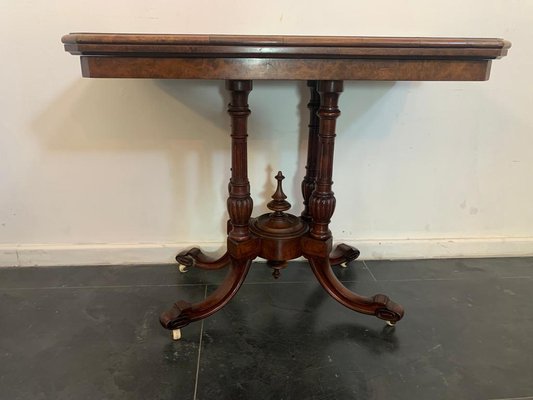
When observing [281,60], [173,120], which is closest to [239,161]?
[281,60]

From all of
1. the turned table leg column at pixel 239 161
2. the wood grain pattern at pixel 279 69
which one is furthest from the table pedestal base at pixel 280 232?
the wood grain pattern at pixel 279 69

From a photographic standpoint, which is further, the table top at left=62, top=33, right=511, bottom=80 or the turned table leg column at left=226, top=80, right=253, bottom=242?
the turned table leg column at left=226, top=80, right=253, bottom=242

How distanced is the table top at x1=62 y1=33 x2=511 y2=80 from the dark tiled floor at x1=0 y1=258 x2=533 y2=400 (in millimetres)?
633

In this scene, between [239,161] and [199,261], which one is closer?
[239,161]

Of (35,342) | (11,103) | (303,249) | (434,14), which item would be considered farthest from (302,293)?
(11,103)

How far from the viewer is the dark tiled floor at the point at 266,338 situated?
2.84 ft

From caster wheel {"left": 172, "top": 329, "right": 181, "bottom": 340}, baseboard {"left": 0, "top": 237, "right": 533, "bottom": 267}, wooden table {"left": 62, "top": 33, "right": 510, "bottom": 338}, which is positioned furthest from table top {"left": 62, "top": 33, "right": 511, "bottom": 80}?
baseboard {"left": 0, "top": 237, "right": 533, "bottom": 267}

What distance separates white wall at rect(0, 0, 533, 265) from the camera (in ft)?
3.84

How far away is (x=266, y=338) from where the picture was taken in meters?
1.01

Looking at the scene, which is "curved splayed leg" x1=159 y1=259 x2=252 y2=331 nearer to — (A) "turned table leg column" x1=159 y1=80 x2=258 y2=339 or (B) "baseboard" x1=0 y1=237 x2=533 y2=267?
(A) "turned table leg column" x1=159 y1=80 x2=258 y2=339

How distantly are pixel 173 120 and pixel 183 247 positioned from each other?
1.41ft

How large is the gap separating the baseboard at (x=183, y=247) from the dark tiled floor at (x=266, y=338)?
39mm

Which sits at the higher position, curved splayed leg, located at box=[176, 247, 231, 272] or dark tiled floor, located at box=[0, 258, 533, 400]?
curved splayed leg, located at box=[176, 247, 231, 272]

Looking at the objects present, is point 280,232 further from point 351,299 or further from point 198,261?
point 198,261
